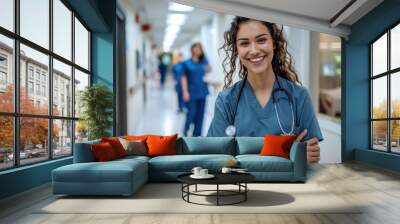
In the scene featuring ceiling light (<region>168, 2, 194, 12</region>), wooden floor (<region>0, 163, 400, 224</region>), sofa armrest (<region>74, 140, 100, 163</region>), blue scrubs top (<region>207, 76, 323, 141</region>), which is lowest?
wooden floor (<region>0, 163, 400, 224</region>)

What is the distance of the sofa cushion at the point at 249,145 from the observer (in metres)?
7.11

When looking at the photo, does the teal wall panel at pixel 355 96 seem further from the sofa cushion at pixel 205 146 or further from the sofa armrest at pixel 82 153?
the sofa armrest at pixel 82 153

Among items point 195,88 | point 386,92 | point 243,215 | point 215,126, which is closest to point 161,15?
point 195,88

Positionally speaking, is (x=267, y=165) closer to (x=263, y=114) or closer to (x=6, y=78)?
(x=263, y=114)

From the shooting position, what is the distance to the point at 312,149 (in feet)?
28.3

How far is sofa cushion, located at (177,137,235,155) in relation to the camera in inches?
279

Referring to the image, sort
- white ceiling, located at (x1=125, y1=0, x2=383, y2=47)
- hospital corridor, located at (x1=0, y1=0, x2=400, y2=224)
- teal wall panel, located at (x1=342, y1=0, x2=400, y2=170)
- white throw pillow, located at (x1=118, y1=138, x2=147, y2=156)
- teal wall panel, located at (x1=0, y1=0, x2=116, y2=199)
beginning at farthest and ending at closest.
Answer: teal wall panel, located at (x1=342, y1=0, x2=400, y2=170), white ceiling, located at (x1=125, y1=0, x2=383, y2=47), white throw pillow, located at (x1=118, y1=138, x2=147, y2=156), teal wall panel, located at (x1=0, y1=0, x2=116, y2=199), hospital corridor, located at (x1=0, y1=0, x2=400, y2=224)

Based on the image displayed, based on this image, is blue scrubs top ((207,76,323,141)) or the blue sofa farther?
blue scrubs top ((207,76,323,141))

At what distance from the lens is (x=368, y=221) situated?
4.01 meters

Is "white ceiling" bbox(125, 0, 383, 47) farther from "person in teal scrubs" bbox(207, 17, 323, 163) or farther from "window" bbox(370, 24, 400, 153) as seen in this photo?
"window" bbox(370, 24, 400, 153)

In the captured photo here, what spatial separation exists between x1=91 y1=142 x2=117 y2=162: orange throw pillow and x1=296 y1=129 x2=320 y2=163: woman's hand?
4.04 m

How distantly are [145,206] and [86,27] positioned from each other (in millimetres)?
5178

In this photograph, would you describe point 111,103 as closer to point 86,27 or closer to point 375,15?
point 86,27

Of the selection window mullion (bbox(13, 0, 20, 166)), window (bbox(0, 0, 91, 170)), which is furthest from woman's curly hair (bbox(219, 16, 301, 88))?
window mullion (bbox(13, 0, 20, 166))
